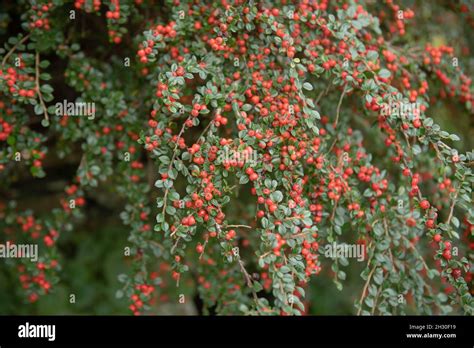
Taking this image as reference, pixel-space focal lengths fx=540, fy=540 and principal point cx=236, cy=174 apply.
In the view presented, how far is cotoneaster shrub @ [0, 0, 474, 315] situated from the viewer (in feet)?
5.32

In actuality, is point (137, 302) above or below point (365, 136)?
below

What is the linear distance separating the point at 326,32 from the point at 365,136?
104 centimetres

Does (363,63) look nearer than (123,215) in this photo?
Yes

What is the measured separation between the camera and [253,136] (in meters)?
1.62

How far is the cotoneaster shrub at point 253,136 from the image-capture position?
1620mm

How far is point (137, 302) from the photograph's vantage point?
6.34ft

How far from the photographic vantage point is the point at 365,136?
108 inches
